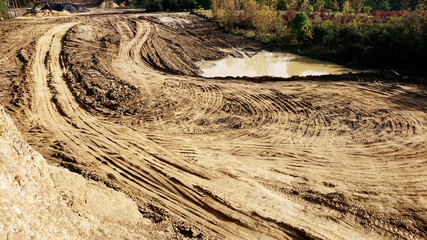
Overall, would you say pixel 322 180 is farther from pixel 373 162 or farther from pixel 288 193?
pixel 373 162

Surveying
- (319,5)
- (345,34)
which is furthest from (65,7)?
(345,34)

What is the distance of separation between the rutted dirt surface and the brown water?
69.9 inches

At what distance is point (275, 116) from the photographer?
994 cm

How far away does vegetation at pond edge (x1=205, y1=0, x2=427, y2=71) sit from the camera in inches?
595

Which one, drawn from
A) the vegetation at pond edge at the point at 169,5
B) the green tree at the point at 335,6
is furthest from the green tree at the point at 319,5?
the vegetation at pond edge at the point at 169,5

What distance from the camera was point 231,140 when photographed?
8.44m

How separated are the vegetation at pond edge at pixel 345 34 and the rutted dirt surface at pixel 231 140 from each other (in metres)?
3.29

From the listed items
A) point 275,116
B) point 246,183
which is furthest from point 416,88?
point 246,183

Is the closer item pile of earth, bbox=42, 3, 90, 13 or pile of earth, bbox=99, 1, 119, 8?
pile of earth, bbox=42, 3, 90, 13

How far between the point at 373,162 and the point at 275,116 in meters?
3.59

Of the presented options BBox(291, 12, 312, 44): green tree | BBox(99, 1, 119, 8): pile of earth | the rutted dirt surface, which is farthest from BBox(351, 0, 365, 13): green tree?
BBox(99, 1, 119, 8): pile of earth

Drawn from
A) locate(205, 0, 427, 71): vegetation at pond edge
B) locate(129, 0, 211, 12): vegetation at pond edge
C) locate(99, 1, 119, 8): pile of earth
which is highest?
locate(99, 1, 119, 8): pile of earth

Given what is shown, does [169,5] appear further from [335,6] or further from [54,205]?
[54,205]

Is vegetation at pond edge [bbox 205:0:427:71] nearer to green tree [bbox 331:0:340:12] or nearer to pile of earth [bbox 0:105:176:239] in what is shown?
green tree [bbox 331:0:340:12]
